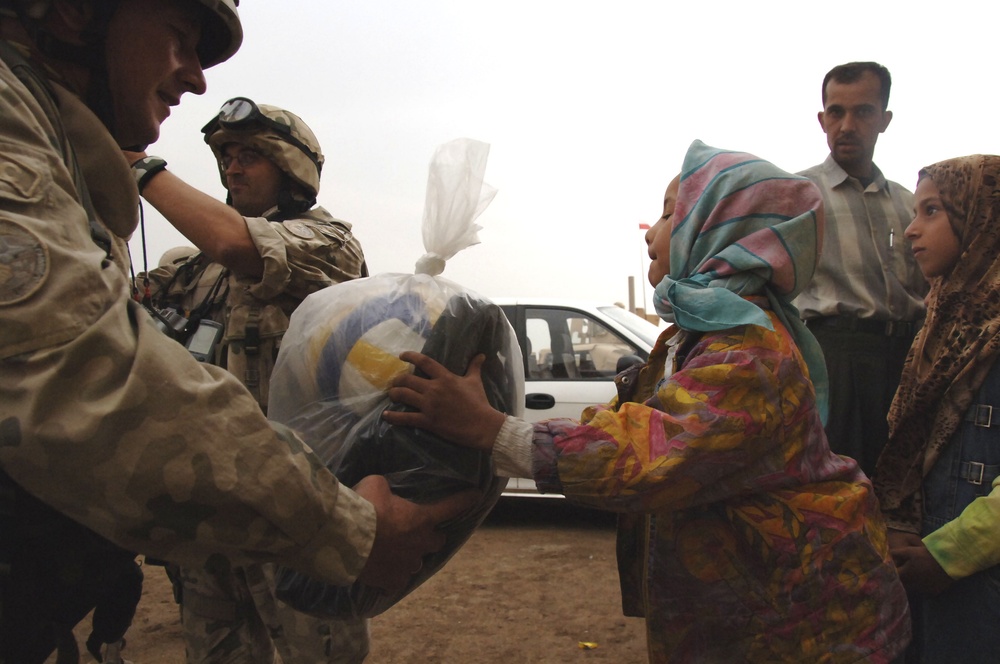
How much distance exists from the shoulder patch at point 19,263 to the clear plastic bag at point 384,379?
67 centimetres

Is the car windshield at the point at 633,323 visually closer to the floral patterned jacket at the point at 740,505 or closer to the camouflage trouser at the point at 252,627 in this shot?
the camouflage trouser at the point at 252,627

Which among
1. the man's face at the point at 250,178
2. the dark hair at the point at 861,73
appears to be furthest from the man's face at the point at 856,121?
the man's face at the point at 250,178

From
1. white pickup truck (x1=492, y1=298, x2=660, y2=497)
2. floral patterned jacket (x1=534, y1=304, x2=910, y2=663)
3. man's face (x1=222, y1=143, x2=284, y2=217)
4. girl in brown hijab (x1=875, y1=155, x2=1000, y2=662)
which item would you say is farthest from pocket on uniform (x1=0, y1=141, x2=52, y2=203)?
white pickup truck (x1=492, y1=298, x2=660, y2=497)

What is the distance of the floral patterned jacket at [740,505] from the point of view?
1403 millimetres

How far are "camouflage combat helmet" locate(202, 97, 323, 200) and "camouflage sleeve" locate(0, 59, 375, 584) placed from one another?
159 cm

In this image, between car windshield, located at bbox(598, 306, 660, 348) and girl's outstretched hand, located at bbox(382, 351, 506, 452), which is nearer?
girl's outstretched hand, located at bbox(382, 351, 506, 452)

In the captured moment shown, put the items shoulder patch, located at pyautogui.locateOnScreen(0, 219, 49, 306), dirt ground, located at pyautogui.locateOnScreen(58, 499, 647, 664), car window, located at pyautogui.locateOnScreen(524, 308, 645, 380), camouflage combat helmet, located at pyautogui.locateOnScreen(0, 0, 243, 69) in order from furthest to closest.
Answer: car window, located at pyautogui.locateOnScreen(524, 308, 645, 380), dirt ground, located at pyautogui.locateOnScreen(58, 499, 647, 664), camouflage combat helmet, located at pyautogui.locateOnScreen(0, 0, 243, 69), shoulder patch, located at pyautogui.locateOnScreen(0, 219, 49, 306)

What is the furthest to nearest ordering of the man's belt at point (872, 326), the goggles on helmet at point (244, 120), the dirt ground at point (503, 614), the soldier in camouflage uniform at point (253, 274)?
the dirt ground at point (503, 614), the man's belt at point (872, 326), the goggles on helmet at point (244, 120), the soldier in camouflage uniform at point (253, 274)

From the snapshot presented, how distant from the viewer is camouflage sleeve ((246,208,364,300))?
2295 millimetres

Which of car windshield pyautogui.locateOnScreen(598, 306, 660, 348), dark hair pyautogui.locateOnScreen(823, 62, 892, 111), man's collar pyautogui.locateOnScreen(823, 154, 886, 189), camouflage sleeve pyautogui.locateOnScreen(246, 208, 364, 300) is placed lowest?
car windshield pyautogui.locateOnScreen(598, 306, 660, 348)

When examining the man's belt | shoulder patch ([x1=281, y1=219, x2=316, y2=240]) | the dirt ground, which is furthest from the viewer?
the dirt ground

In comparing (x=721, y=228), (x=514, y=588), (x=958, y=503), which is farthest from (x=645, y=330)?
(x=721, y=228)

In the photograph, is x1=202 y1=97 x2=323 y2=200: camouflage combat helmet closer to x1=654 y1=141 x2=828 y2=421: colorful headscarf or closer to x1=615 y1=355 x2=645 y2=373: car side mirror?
x1=615 y1=355 x2=645 y2=373: car side mirror

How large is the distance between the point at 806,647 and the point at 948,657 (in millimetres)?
703
